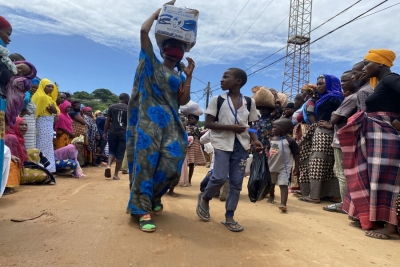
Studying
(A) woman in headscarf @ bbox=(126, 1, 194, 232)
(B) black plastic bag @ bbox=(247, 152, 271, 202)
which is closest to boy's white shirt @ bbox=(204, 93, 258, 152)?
(A) woman in headscarf @ bbox=(126, 1, 194, 232)

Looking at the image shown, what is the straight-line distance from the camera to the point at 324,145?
6.14 metres

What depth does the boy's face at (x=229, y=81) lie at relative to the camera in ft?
13.0

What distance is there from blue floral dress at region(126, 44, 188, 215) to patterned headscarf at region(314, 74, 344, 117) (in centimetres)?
324

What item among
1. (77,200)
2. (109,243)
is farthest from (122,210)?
(109,243)

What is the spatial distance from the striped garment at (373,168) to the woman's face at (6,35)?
160 inches

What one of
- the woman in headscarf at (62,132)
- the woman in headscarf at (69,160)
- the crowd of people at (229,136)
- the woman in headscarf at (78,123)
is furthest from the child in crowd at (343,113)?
the woman in headscarf at (78,123)

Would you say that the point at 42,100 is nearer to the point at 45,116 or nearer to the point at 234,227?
the point at 45,116

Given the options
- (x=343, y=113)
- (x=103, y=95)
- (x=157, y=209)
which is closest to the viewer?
(x=157, y=209)

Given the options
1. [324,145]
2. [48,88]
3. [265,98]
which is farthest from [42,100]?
[324,145]

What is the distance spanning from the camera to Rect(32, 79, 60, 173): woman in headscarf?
296 inches

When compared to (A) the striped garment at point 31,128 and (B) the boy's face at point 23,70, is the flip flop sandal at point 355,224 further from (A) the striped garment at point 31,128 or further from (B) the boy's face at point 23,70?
(A) the striped garment at point 31,128

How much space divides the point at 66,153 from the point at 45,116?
1.21 m

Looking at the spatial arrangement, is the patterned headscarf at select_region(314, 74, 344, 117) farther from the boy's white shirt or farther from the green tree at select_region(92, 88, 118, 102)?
the green tree at select_region(92, 88, 118, 102)

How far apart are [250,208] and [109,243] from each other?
2770 mm
